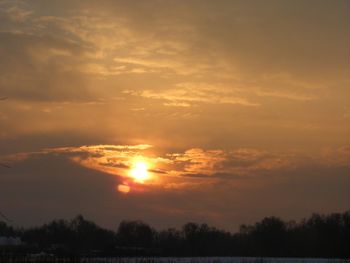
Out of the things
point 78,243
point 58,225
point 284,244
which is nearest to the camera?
point 284,244

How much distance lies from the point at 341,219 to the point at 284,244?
15.0m

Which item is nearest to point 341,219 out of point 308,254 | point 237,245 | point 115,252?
point 308,254

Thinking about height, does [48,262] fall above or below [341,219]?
below

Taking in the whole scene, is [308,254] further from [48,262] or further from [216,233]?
[48,262]

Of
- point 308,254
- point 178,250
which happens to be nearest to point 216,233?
point 178,250

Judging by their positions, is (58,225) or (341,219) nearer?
(341,219)

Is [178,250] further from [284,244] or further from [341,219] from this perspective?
[341,219]

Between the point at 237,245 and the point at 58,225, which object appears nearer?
the point at 237,245

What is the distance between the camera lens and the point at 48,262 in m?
68.1

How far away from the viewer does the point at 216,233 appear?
165625 mm

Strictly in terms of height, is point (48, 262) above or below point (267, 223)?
below

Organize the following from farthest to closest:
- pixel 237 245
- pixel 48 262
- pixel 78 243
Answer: pixel 78 243 < pixel 237 245 < pixel 48 262

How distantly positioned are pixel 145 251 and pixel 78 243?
75.5 ft

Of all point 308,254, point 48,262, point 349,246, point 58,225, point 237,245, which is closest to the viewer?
point 48,262
